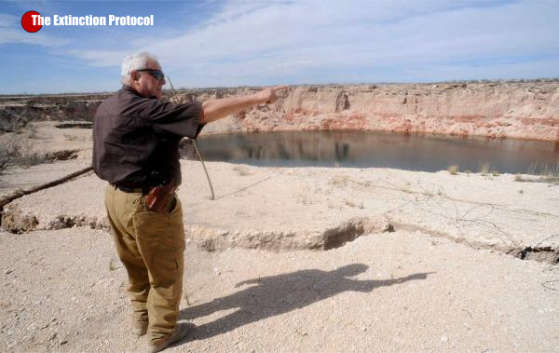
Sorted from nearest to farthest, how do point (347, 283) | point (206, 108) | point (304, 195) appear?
point (206, 108) → point (347, 283) → point (304, 195)

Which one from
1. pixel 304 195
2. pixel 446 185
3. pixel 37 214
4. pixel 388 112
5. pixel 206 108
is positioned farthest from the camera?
pixel 388 112

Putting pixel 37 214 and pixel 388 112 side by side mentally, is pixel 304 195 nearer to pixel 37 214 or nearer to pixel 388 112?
pixel 37 214

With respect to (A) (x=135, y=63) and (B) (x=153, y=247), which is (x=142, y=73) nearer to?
(A) (x=135, y=63)

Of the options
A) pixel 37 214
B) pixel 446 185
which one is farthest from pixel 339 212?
pixel 37 214

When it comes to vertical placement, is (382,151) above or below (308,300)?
below

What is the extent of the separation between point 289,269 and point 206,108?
2.34 metres

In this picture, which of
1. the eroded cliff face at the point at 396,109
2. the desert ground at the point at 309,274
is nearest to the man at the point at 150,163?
the desert ground at the point at 309,274

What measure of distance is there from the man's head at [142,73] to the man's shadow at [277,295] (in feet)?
6.37

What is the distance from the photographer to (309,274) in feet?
12.0

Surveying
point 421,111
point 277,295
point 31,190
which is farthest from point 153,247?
point 421,111

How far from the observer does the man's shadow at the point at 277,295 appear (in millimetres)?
2928

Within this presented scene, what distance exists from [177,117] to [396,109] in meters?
35.2

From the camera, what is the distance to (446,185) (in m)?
7.72

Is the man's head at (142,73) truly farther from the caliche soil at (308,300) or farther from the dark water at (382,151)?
the dark water at (382,151)
